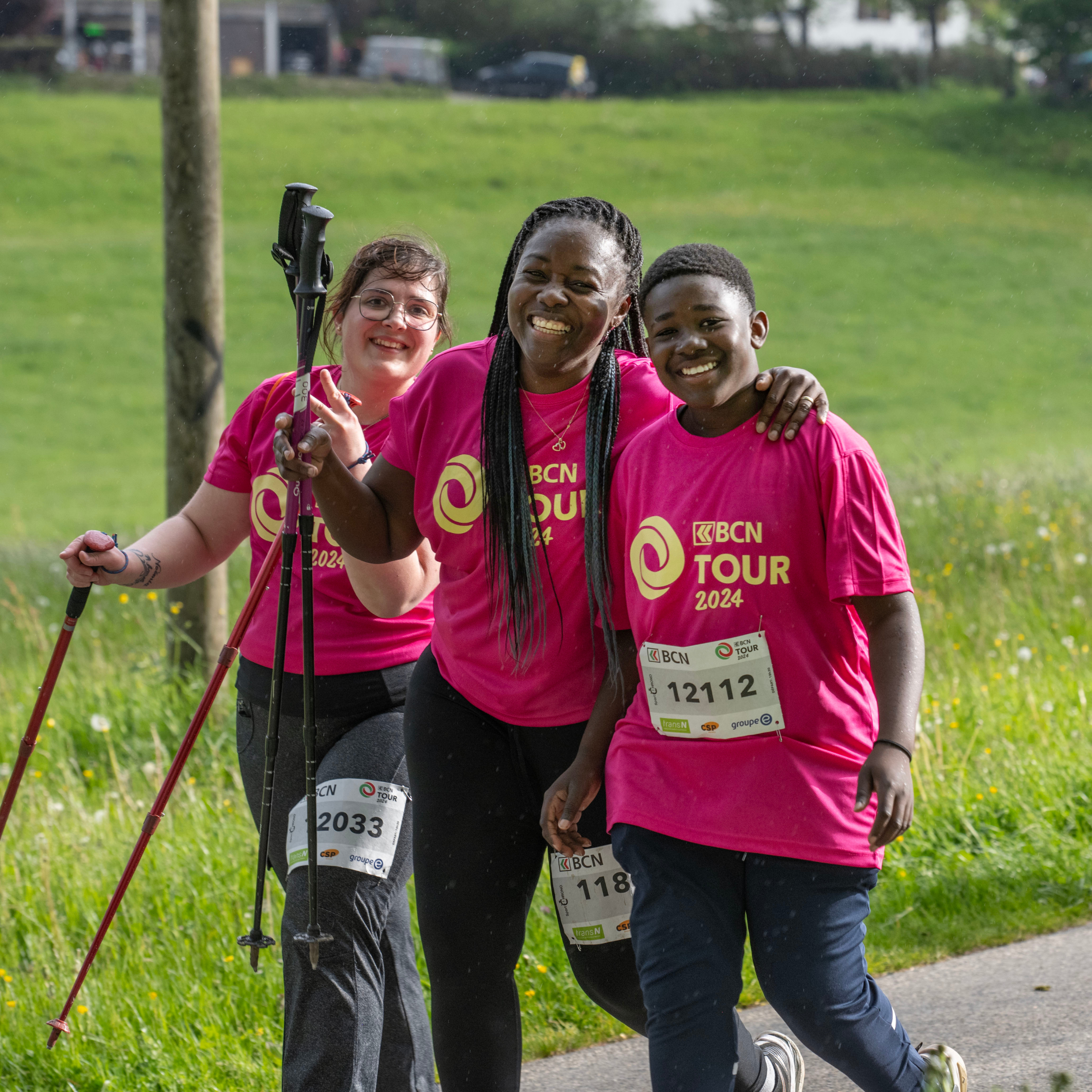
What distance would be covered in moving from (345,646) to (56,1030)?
4.11ft

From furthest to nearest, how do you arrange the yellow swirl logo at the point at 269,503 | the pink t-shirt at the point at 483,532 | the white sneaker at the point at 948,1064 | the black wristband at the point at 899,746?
the yellow swirl logo at the point at 269,503 < the pink t-shirt at the point at 483,532 < the white sneaker at the point at 948,1064 < the black wristband at the point at 899,746

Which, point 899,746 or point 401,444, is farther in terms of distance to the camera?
point 401,444

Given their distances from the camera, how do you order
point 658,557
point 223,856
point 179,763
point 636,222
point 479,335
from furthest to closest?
point 636,222 < point 479,335 < point 223,856 < point 179,763 < point 658,557

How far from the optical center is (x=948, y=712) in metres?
5.54

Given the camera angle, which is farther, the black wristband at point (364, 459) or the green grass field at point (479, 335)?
the green grass field at point (479, 335)

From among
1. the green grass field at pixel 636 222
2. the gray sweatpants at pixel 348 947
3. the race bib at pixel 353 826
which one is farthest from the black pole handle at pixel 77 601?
the green grass field at pixel 636 222

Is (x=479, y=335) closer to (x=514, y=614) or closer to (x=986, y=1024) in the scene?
(x=986, y=1024)

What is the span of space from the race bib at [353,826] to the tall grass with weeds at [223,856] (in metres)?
0.91

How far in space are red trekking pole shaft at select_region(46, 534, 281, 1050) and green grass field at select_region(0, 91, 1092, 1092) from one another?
10.4 inches

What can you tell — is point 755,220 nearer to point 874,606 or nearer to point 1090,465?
point 1090,465

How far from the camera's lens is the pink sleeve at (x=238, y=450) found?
3557 mm

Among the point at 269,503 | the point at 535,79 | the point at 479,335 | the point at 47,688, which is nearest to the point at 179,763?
the point at 47,688

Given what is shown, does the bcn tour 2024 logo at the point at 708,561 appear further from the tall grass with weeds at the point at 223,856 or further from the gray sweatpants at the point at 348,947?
the tall grass with weeds at the point at 223,856

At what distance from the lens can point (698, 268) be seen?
2.91 metres
